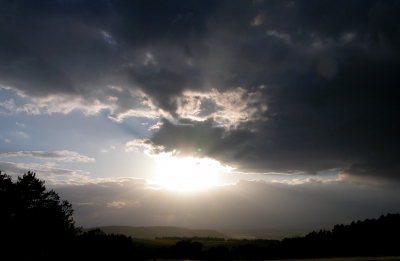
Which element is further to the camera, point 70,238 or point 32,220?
point 70,238

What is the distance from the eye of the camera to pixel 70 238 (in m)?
58.0

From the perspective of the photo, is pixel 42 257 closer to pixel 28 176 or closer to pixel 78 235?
pixel 78 235

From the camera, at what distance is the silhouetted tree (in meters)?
49.8

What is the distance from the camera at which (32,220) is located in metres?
51.9

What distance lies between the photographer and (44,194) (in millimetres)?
57812

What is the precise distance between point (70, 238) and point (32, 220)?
31.2 feet

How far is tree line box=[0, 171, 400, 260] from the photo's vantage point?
50.2 m

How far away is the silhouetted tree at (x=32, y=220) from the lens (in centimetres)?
4977

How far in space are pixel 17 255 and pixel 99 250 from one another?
15409 millimetres

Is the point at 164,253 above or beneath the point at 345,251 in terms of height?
beneath

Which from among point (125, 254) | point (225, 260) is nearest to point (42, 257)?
point (125, 254)

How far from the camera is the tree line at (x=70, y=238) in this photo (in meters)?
50.2

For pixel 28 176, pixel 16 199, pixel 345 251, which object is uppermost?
pixel 28 176

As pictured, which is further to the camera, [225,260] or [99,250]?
[225,260]
